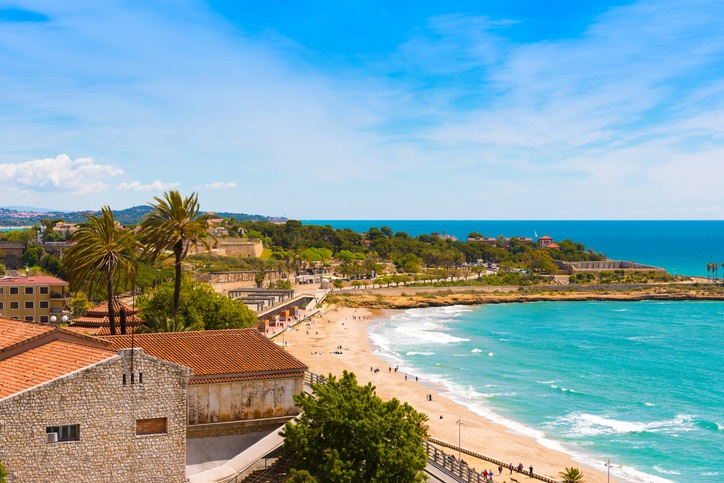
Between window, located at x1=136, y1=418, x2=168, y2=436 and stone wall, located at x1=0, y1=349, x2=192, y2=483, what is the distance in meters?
0.13

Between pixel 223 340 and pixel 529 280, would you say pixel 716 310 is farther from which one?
pixel 223 340

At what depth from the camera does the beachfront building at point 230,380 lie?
25297mm

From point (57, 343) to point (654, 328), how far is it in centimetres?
9632

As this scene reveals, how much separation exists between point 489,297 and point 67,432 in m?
118

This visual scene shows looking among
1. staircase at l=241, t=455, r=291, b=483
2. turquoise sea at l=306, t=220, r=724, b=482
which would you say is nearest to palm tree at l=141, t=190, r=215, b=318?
staircase at l=241, t=455, r=291, b=483

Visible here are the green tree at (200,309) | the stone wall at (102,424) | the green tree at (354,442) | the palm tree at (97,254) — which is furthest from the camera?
the green tree at (200,309)

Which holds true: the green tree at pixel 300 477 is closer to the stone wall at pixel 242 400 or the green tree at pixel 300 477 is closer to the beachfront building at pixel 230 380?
the beachfront building at pixel 230 380

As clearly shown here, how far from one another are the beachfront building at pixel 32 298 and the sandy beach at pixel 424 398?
2465 centimetres

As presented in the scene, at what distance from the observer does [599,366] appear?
71.1 m

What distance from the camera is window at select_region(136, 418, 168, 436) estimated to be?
63.0ft

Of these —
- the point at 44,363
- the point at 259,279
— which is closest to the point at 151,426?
the point at 44,363

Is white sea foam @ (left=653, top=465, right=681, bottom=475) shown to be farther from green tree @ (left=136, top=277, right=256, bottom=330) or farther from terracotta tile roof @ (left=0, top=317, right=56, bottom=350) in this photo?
terracotta tile roof @ (left=0, top=317, right=56, bottom=350)

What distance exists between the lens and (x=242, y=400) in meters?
25.9

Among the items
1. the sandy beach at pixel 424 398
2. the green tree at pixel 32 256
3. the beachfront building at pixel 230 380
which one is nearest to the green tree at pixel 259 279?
the sandy beach at pixel 424 398
